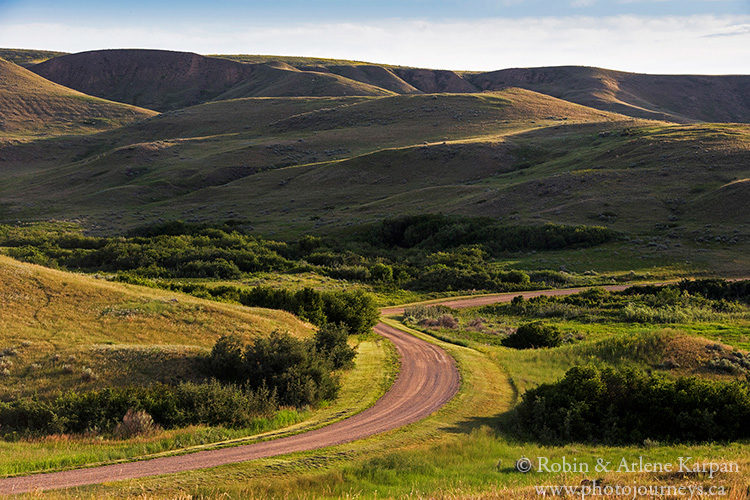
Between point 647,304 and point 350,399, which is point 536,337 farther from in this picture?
point 350,399

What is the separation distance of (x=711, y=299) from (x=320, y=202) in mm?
61924

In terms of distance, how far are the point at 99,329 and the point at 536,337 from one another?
20.4 m

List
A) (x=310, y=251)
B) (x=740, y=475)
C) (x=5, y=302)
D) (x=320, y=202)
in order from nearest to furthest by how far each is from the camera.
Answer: (x=740, y=475) < (x=5, y=302) < (x=310, y=251) < (x=320, y=202)

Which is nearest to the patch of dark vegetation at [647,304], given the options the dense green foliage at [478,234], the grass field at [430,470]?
the dense green foliage at [478,234]

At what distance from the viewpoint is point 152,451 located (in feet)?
45.0

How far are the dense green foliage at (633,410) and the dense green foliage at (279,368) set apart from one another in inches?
269

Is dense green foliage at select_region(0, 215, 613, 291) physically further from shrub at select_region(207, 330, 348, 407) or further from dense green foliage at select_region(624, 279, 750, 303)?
shrub at select_region(207, 330, 348, 407)

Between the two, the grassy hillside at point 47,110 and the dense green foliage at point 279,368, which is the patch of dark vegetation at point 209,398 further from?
the grassy hillside at point 47,110

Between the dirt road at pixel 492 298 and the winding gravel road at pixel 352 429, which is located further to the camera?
the dirt road at pixel 492 298

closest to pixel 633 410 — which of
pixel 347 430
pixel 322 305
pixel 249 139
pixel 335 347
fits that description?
pixel 347 430

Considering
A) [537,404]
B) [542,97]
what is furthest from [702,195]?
Result: [542,97]

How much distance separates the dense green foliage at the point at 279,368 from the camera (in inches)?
746

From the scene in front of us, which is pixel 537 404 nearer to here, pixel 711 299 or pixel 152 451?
pixel 152 451

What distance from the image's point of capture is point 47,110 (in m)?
172
